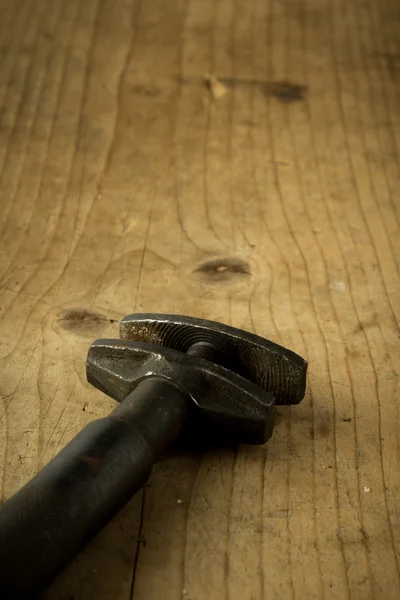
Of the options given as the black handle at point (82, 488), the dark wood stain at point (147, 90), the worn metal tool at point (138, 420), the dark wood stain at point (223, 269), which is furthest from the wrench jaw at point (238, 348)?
the dark wood stain at point (147, 90)

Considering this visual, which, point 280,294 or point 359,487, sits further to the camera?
point 280,294

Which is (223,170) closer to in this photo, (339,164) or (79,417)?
(339,164)

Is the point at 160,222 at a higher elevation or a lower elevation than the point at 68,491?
lower

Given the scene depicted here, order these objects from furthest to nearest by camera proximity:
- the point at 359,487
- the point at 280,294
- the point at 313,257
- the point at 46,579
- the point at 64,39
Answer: the point at 64,39, the point at 313,257, the point at 280,294, the point at 359,487, the point at 46,579

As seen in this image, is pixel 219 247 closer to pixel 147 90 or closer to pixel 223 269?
pixel 223 269

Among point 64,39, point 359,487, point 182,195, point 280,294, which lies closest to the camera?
point 359,487

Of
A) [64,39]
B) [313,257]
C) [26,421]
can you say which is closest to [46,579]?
[26,421]

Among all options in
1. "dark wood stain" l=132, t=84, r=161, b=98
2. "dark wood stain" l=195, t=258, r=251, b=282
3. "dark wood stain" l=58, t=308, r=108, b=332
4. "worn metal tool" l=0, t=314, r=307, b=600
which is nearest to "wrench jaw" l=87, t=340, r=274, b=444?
"worn metal tool" l=0, t=314, r=307, b=600

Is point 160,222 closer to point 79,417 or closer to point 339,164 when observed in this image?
point 339,164
